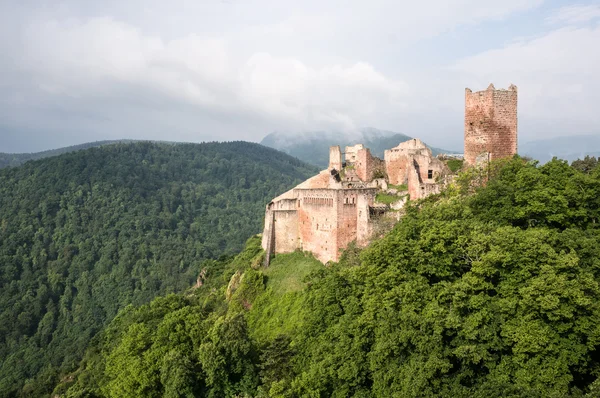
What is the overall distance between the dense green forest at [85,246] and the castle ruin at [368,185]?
37.2 metres

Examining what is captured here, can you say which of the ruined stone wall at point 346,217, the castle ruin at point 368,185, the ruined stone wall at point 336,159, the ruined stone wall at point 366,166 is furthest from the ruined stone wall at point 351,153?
the ruined stone wall at point 346,217

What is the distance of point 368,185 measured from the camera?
4291 cm

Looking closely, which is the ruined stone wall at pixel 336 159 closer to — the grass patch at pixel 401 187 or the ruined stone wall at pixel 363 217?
the grass patch at pixel 401 187

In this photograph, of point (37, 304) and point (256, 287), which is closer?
point (256, 287)

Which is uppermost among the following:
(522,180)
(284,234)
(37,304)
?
(522,180)

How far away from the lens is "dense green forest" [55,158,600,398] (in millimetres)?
19281

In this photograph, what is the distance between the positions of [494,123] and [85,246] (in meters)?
122

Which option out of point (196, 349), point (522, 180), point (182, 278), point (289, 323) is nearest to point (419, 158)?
point (522, 180)

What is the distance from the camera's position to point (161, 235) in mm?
147375

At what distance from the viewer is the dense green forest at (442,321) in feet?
63.3

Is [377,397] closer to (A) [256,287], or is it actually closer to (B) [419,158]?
(A) [256,287]

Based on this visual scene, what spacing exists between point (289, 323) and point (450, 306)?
15412 mm

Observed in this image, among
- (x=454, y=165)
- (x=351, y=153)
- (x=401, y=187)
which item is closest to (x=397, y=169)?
(x=401, y=187)

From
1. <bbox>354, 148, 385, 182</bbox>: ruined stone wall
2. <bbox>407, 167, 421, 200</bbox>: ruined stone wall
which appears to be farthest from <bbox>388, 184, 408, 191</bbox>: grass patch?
<bbox>354, 148, 385, 182</bbox>: ruined stone wall
